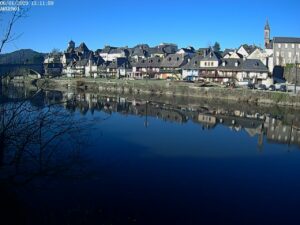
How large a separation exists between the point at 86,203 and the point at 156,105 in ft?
94.8

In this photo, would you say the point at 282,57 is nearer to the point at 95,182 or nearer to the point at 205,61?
the point at 205,61

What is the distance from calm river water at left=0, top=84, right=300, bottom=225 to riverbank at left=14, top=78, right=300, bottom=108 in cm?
1469

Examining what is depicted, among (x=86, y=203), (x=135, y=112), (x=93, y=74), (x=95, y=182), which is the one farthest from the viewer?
(x=93, y=74)

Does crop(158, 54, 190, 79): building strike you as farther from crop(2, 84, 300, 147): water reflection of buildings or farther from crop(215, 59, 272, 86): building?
crop(2, 84, 300, 147): water reflection of buildings

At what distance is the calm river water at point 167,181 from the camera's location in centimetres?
1051

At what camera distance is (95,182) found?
13.0 metres

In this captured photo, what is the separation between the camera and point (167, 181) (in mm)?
13594

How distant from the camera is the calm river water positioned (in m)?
10.5

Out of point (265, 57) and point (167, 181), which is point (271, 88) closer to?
point (265, 57)

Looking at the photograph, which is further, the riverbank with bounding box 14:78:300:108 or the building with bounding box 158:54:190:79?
the building with bounding box 158:54:190:79

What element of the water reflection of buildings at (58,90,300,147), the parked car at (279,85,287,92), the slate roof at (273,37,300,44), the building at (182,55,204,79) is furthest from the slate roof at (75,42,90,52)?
the parked car at (279,85,287,92)

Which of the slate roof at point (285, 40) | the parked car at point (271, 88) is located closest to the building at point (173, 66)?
the slate roof at point (285, 40)

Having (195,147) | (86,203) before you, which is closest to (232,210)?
(86,203)

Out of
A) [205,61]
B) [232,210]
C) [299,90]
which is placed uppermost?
[205,61]
